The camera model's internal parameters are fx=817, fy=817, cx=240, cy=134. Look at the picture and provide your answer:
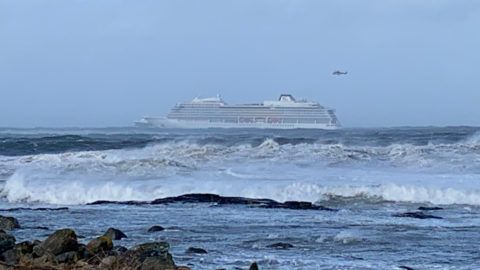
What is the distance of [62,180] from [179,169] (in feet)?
15.5

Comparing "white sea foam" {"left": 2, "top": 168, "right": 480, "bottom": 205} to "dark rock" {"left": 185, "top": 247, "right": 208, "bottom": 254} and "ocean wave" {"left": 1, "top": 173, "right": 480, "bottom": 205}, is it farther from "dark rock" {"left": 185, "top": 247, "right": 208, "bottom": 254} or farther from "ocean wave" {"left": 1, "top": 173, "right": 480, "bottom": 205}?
"dark rock" {"left": 185, "top": 247, "right": 208, "bottom": 254}

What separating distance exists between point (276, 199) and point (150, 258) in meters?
13.4

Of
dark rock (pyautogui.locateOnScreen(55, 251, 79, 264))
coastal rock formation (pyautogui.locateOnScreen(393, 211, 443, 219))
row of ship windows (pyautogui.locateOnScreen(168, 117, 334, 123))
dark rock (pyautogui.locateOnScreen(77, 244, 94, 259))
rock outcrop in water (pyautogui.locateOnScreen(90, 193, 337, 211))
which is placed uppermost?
row of ship windows (pyautogui.locateOnScreen(168, 117, 334, 123))

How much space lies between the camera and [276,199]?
22750 millimetres

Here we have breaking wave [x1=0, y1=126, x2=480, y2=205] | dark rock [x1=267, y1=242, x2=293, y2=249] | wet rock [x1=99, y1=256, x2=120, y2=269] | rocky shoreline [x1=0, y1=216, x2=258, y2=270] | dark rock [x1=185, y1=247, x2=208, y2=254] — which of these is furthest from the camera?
breaking wave [x1=0, y1=126, x2=480, y2=205]

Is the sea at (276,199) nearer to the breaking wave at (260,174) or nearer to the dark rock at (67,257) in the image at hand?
the breaking wave at (260,174)

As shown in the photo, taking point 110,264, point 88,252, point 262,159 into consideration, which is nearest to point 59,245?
point 88,252

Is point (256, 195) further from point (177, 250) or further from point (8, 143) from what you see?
point (8, 143)

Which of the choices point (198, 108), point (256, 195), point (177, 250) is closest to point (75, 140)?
point (256, 195)

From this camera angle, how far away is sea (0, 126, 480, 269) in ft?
39.3

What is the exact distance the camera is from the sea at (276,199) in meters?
12.0

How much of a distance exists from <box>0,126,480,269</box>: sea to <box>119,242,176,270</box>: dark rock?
556 millimetres

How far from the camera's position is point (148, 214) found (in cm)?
1747

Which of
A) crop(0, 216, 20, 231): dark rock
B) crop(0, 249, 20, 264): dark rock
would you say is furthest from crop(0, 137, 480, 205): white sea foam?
crop(0, 249, 20, 264): dark rock
